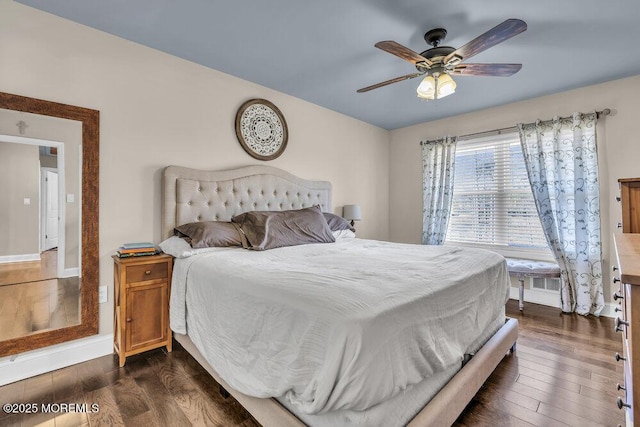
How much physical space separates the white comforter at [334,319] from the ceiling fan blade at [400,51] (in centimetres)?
138

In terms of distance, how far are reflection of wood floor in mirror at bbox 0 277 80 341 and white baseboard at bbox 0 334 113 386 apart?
0.48ft

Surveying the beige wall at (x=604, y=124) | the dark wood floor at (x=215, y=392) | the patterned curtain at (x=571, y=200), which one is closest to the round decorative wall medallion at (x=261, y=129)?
the dark wood floor at (x=215, y=392)

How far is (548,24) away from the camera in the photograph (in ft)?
7.01

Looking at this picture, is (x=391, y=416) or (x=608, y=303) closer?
(x=391, y=416)

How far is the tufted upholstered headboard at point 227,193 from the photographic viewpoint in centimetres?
254

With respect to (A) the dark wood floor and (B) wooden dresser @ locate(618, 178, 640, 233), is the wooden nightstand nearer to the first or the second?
(A) the dark wood floor

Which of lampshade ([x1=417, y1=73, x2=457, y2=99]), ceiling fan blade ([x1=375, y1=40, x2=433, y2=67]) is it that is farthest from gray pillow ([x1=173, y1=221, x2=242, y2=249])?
lampshade ([x1=417, y1=73, x2=457, y2=99])

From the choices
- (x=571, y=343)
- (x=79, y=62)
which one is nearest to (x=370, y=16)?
(x=79, y=62)

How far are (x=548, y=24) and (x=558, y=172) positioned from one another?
6.04ft

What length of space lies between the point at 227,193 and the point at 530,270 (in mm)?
3319

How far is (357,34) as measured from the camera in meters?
2.28

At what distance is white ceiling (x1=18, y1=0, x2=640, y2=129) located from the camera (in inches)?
77.9

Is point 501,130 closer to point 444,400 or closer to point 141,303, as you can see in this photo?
point 444,400

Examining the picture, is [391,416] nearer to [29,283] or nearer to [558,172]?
[29,283]
